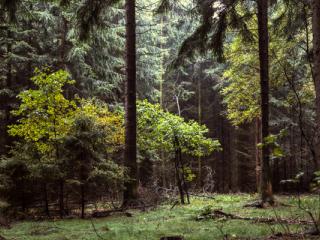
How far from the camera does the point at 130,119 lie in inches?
482

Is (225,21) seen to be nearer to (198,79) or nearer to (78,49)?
(78,49)

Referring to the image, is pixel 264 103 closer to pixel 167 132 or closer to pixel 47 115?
pixel 167 132

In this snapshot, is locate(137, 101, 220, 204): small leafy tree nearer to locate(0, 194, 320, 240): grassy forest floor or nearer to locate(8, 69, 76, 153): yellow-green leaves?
locate(8, 69, 76, 153): yellow-green leaves

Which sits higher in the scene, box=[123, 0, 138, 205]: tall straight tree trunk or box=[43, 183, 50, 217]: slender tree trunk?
box=[123, 0, 138, 205]: tall straight tree trunk

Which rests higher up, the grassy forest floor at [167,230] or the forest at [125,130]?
the forest at [125,130]

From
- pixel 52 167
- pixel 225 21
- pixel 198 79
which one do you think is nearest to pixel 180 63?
pixel 225 21

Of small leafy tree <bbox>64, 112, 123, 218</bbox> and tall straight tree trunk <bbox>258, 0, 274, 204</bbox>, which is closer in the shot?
small leafy tree <bbox>64, 112, 123, 218</bbox>

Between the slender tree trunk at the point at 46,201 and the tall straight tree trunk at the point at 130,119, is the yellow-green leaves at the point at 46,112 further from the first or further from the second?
the tall straight tree trunk at the point at 130,119

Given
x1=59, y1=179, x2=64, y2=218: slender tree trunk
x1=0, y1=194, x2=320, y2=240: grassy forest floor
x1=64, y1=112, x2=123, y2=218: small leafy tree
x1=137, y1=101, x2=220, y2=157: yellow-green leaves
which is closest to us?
x1=0, y1=194, x2=320, y2=240: grassy forest floor

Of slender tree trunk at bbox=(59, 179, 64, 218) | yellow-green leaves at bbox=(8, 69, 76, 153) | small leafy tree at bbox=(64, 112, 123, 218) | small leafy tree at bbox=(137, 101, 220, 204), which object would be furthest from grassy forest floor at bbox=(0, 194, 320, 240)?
small leafy tree at bbox=(137, 101, 220, 204)

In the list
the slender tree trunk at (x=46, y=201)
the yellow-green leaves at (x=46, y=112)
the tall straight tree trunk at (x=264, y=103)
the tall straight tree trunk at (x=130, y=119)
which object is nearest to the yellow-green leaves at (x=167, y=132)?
the tall straight tree trunk at (x=130, y=119)

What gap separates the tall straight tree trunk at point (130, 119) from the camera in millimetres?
11781

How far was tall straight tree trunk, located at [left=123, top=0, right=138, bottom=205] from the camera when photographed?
11.8 m

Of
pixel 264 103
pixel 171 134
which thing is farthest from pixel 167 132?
pixel 264 103
